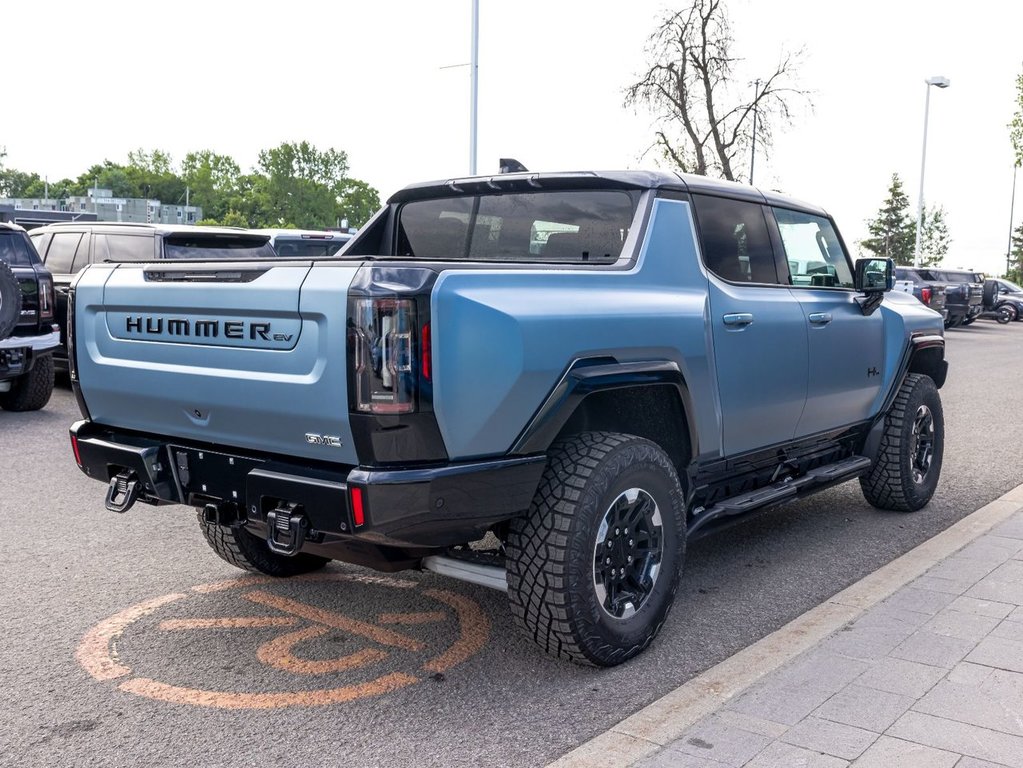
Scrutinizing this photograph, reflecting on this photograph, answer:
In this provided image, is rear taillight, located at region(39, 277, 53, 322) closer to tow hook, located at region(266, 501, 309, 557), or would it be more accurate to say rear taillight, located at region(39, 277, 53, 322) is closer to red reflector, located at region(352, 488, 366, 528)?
tow hook, located at region(266, 501, 309, 557)

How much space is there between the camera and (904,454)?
6527mm

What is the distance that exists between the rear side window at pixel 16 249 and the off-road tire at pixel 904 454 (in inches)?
313

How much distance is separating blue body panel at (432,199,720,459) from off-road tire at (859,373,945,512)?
2.38 metres

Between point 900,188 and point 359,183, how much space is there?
266ft

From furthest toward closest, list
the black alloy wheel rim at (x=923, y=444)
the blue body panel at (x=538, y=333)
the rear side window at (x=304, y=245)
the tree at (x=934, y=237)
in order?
1. the tree at (x=934, y=237)
2. the rear side window at (x=304, y=245)
3. the black alloy wheel rim at (x=923, y=444)
4. the blue body panel at (x=538, y=333)

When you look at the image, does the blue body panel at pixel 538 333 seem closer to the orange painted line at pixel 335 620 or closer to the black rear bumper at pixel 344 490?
the black rear bumper at pixel 344 490

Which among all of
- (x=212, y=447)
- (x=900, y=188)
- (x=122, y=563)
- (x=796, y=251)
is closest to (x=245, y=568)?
(x=122, y=563)

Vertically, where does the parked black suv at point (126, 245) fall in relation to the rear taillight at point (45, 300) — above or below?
above

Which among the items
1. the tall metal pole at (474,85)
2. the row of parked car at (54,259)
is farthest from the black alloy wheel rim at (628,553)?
the tall metal pole at (474,85)

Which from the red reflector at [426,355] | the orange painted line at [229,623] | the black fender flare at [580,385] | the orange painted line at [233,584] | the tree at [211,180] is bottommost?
the orange painted line at [233,584]

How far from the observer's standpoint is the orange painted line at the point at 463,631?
4.15 metres

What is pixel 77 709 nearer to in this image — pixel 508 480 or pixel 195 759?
pixel 195 759

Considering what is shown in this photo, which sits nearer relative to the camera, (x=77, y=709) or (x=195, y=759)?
(x=195, y=759)

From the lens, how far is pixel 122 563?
17.7 ft
